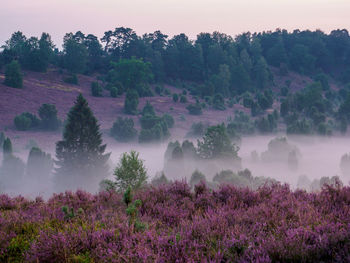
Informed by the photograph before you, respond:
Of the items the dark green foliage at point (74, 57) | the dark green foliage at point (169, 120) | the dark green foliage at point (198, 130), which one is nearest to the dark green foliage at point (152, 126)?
the dark green foliage at point (169, 120)

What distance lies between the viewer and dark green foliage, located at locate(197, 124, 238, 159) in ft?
151

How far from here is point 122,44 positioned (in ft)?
421

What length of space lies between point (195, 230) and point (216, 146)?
42351 mm

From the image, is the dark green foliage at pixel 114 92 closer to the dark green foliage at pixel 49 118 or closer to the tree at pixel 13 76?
the tree at pixel 13 76

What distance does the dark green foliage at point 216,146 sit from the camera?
46.1 m

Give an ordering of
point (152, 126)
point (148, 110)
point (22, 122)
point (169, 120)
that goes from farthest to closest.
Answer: point (148, 110) < point (169, 120) < point (152, 126) < point (22, 122)

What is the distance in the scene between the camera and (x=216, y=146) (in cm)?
4634

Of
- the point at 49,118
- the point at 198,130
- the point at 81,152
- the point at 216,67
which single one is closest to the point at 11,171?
the point at 81,152

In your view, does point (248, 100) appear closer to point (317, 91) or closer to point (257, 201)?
point (317, 91)

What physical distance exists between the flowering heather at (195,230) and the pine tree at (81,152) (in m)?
35.9

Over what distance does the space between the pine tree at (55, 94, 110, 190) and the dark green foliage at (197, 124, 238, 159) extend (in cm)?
1416

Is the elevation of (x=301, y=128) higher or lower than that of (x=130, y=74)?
lower

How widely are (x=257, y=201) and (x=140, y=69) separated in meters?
96.5

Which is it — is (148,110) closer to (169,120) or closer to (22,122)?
(169,120)
